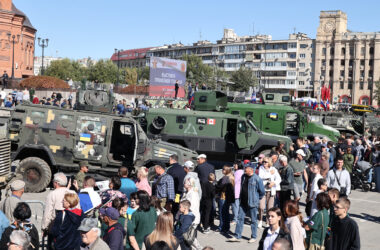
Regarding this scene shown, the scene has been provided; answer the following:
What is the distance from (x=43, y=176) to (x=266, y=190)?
6394 millimetres

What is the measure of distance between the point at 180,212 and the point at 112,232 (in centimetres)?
177

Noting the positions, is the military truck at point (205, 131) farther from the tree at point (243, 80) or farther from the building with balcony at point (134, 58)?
the building with balcony at point (134, 58)

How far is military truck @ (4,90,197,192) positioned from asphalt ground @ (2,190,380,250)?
0.84m

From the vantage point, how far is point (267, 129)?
80.3 feet

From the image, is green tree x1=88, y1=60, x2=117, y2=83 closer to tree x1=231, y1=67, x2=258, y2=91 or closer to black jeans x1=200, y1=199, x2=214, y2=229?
tree x1=231, y1=67, x2=258, y2=91

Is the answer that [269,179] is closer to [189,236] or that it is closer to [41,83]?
[189,236]

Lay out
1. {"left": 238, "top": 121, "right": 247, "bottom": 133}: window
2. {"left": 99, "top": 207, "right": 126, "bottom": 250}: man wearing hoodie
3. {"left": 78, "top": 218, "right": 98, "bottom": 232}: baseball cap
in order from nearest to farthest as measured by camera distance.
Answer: {"left": 78, "top": 218, "right": 98, "bottom": 232}: baseball cap < {"left": 99, "top": 207, "right": 126, "bottom": 250}: man wearing hoodie < {"left": 238, "top": 121, "right": 247, "bottom": 133}: window

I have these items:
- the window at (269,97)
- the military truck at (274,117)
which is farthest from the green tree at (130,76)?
the military truck at (274,117)

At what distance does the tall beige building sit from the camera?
112000mm

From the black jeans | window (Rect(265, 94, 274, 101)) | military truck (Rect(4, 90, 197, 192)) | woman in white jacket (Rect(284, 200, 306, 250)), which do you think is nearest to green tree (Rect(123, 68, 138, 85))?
window (Rect(265, 94, 274, 101))

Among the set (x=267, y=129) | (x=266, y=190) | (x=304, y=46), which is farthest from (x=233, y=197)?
(x=304, y=46)

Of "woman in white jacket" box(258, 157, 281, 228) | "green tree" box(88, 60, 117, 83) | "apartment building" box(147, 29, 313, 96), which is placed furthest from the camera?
"apartment building" box(147, 29, 313, 96)

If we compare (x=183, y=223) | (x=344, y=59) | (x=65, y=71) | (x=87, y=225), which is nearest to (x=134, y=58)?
(x=65, y=71)

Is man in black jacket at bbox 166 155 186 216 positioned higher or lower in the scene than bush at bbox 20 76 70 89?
lower
